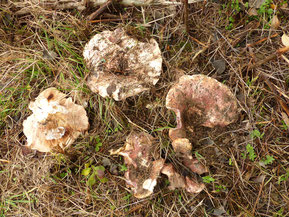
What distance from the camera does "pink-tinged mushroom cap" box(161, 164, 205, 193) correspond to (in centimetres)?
272

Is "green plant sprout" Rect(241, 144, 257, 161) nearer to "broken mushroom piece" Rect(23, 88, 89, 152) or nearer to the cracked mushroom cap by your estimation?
the cracked mushroom cap

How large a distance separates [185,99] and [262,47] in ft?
4.33

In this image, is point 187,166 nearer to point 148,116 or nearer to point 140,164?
point 140,164

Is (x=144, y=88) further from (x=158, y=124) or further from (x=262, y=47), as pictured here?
(x=262, y=47)

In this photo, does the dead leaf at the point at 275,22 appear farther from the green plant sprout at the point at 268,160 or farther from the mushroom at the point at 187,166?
the mushroom at the point at 187,166

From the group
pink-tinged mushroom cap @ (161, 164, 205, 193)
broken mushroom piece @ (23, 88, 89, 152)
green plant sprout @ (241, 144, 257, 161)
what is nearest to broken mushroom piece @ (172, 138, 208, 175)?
pink-tinged mushroom cap @ (161, 164, 205, 193)

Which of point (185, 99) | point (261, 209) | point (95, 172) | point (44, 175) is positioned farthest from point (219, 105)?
point (44, 175)

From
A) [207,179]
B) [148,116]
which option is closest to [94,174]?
[148,116]

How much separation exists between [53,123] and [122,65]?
107 centimetres

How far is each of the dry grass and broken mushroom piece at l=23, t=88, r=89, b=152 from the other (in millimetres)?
170

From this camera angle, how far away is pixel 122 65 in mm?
3006

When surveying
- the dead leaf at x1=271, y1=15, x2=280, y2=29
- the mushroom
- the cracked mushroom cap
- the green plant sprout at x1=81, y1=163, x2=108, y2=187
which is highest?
the dead leaf at x1=271, y1=15, x2=280, y2=29

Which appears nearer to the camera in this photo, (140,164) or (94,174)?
(140,164)

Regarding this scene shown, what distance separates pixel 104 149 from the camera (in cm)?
320
